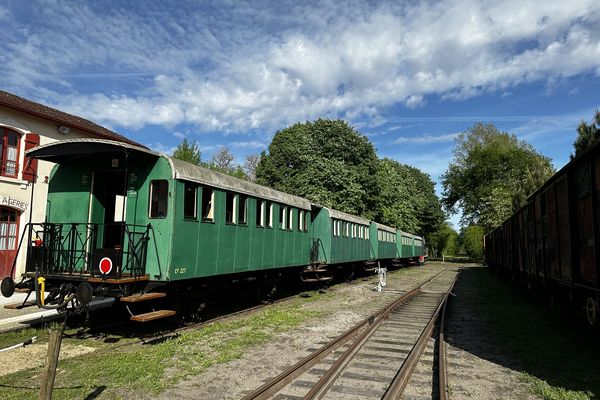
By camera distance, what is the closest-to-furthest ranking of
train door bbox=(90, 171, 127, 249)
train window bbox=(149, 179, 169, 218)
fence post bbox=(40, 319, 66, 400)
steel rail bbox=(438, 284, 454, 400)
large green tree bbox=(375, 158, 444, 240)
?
fence post bbox=(40, 319, 66, 400)
steel rail bbox=(438, 284, 454, 400)
train window bbox=(149, 179, 169, 218)
train door bbox=(90, 171, 127, 249)
large green tree bbox=(375, 158, 444, 240)

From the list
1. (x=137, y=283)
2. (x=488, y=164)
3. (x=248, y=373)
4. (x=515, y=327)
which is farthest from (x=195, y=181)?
(x=488, y=164)

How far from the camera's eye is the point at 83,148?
26.4 ft

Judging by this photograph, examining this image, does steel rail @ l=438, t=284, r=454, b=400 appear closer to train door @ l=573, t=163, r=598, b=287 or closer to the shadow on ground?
the shadow on ground

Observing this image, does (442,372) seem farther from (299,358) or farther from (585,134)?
(585,134)

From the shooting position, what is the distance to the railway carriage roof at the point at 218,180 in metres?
8.23

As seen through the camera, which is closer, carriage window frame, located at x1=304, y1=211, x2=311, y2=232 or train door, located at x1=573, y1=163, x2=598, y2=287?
train door, located at x1=573, y1=163, x2=598, y2=287

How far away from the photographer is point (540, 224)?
11.2 metres

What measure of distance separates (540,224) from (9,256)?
1832 cm

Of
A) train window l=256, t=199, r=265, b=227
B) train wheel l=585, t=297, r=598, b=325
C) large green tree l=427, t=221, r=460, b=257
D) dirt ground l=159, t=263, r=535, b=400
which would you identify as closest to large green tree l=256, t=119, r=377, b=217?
train window l=256, t=199, r=265, b=227

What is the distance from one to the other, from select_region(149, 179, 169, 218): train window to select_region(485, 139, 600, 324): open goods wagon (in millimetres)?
7461

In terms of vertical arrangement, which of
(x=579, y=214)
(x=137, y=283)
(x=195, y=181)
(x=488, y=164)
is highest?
(x=488, y=164)

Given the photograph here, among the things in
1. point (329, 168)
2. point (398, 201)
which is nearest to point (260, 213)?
point (329, 168)

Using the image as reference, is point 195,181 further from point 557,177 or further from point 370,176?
point 370,176

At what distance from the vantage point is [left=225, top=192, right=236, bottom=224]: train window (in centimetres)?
977
